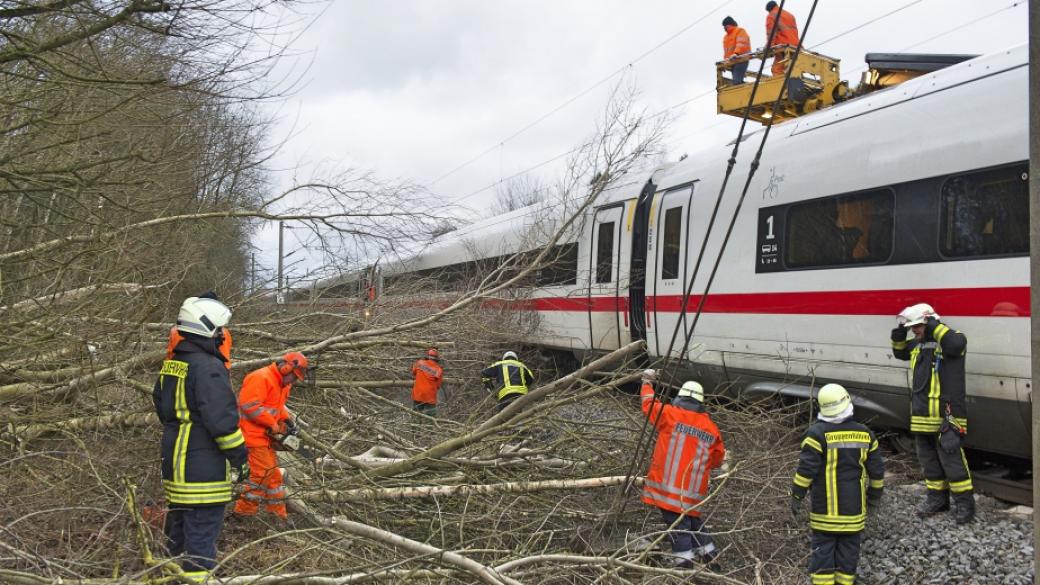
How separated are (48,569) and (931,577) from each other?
446 centimetres

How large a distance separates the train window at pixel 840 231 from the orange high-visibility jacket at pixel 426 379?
4.07 metres

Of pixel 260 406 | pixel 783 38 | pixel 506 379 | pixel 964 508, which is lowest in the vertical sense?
pixel 964 508

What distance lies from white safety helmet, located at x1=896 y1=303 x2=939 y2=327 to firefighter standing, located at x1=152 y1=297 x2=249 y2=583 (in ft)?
13.8

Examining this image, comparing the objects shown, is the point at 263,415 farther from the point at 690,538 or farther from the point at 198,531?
the point at 690,538

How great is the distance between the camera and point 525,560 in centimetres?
379

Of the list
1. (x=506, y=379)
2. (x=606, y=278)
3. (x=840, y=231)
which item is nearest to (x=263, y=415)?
(x=506, y=379)

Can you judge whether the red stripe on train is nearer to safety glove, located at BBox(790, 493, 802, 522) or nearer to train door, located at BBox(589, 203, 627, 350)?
train door, located at BBox(589, 203, 627, 350)

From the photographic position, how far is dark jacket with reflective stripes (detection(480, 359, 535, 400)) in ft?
24.8

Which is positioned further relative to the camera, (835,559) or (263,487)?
(263,487)

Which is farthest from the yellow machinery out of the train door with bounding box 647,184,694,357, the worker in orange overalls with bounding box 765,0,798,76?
the train door with bounding box 647,184,694,357

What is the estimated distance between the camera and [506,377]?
7641 mm

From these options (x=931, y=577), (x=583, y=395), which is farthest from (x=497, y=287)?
(x=931, y=577)

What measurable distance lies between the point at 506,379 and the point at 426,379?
1380 mm

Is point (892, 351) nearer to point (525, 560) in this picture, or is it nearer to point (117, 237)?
point (525, 560)
